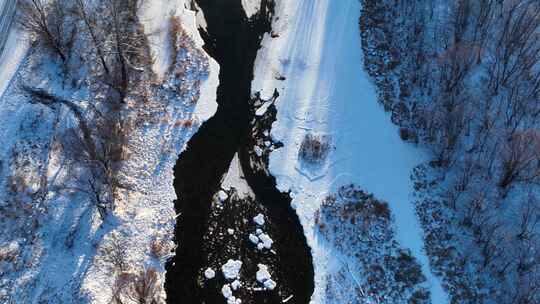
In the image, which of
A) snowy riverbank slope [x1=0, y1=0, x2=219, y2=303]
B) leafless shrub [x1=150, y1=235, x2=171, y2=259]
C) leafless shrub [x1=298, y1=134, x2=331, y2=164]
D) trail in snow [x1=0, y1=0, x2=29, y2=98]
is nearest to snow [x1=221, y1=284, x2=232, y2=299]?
snowy riverbank slope [x1=0, y1=0, x2=219, y2=303]

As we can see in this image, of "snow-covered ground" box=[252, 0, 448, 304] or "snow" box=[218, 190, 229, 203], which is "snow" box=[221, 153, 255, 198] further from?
"snow-covered ground" box=[252, 0, 448, 304]

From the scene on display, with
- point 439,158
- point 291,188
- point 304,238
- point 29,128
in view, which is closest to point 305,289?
point 304,238

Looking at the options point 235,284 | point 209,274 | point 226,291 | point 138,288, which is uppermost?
point 209,274

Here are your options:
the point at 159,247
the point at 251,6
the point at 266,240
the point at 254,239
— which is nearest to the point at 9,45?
the point at 251,6

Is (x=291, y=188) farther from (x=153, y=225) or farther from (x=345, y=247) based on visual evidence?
(x=153, y=225)

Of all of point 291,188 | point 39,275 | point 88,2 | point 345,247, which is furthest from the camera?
point 88,2

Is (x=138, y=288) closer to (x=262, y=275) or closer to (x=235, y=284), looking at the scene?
(x=235, y=284)
